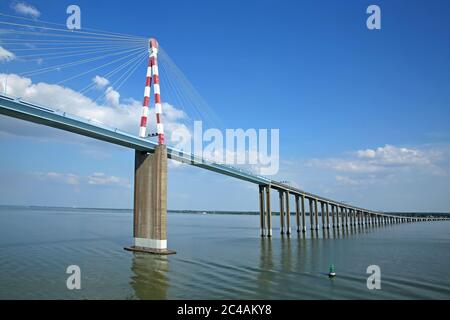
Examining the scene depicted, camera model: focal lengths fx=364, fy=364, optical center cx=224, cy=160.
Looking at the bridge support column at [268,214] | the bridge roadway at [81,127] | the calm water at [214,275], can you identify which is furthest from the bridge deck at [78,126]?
the bridge support column at [268,214]

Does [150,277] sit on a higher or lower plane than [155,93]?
lower

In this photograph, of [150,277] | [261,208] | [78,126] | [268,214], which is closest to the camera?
[150,277]

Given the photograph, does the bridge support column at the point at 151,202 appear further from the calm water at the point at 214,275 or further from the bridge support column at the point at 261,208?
the bridge support column at the point at 261,208

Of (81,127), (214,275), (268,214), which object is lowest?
(214,275)

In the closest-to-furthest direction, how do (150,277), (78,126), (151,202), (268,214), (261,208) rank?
(150,277) < (78,126) < (151,202) < (268,214) < (261,208)

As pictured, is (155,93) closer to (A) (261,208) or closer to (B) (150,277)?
(B) (150,277)

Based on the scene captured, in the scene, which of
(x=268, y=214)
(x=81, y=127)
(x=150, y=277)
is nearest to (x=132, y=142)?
(x=81, y=127)

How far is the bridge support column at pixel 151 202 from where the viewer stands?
38.8 meters

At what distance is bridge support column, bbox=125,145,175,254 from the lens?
3878 cm

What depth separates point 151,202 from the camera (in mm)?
40062

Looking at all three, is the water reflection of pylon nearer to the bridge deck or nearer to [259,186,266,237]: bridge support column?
the bridge deck
